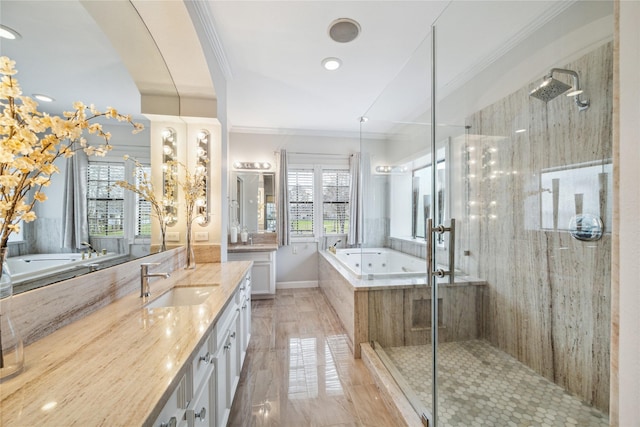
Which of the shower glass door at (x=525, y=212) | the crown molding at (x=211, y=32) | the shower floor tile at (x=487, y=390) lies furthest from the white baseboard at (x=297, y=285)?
the crown molding at (x=211, y=32)

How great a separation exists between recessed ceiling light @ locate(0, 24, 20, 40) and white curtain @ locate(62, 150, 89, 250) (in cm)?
41

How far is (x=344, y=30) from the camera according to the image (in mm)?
1916

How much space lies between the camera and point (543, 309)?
1.73 meters

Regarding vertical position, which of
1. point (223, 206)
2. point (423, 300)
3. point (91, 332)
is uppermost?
point (223, 206)

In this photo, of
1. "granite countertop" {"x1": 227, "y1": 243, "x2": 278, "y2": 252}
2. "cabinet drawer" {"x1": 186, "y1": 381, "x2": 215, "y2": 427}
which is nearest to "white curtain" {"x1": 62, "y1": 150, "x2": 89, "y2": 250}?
"cabinet drawer" {"x1": 186, "y1": 381, "x2": 215, "y2": 427}

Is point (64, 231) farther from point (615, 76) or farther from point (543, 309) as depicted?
point (543, 309)

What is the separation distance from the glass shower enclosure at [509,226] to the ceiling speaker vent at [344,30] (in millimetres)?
595

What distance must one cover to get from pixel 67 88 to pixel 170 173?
1.12 meters

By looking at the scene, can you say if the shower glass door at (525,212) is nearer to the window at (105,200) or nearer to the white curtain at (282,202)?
the window at (105,200)

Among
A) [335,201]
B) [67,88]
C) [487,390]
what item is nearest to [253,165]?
[335,201]

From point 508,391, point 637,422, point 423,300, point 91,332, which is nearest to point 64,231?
point 91,332

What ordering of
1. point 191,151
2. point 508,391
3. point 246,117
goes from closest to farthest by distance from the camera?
1. point 508,391
2. point 191,151
3. point 246,117

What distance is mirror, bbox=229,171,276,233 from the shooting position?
3.98 m

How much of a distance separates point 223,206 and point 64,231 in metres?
1.45
